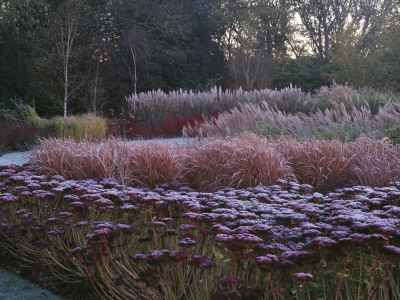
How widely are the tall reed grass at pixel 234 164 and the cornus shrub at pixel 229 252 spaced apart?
1076 mm

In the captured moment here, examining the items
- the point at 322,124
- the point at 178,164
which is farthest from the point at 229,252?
the point at 322,124

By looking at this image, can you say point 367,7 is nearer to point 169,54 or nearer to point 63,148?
point 169,54

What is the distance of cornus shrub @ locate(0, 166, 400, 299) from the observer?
187 cm

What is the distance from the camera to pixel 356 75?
18250 mm

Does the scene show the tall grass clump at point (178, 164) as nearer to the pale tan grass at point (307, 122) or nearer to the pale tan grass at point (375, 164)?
the pale tan grass at point (375, 164)

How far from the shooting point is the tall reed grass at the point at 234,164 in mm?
4574

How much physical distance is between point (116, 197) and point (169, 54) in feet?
58.7

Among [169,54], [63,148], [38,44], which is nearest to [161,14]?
[169,54]

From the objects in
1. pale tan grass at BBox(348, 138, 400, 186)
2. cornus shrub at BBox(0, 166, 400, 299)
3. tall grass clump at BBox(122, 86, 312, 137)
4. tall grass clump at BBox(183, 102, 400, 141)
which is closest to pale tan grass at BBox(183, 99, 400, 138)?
tall grass clump at BBox(183, 102, 400, 141)

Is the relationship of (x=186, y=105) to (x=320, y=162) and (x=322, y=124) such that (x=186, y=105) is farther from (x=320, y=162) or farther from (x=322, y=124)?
(x=320, y=162)

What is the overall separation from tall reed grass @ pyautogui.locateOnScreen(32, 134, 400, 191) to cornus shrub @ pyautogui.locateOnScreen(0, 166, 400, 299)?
1076 millimetres

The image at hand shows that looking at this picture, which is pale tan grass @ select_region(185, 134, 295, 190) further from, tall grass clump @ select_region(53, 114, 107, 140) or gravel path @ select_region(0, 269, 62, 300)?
tall grass clump @ select_region(53, 114, 107, 140)

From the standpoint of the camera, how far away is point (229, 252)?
2.43 metres

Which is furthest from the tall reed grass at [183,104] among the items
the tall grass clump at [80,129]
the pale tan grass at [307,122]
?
the pale tan grass at [307,122]
